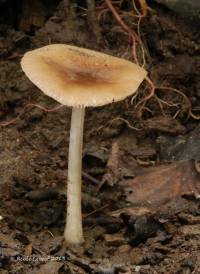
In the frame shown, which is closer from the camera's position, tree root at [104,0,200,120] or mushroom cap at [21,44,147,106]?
mushroom cap at [21,44,147,106]

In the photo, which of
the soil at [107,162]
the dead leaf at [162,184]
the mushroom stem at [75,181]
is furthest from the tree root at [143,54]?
the mushroom stem at [75,181]

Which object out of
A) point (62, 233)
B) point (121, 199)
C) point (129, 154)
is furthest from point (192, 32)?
point (62, 233)

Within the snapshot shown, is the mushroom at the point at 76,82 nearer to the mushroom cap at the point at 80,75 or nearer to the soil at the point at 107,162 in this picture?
the mushroom cap at the point at 80,75

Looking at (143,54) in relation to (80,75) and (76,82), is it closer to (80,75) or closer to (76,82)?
(80,75)

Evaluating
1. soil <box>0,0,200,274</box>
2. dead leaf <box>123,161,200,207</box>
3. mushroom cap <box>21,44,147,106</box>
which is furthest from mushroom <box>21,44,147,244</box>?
dead leaf <box>123,161,200,207</box>

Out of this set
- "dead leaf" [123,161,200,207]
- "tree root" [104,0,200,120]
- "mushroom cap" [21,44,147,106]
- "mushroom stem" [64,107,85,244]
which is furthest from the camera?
"tree root" [104,0,200,120]

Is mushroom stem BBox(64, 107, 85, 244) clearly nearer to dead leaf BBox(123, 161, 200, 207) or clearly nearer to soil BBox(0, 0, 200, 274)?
soil BBox(0, 0, 200, 274)

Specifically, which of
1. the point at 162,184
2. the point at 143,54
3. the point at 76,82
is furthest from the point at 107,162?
the point at 76,82
